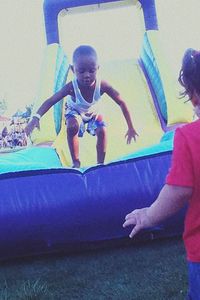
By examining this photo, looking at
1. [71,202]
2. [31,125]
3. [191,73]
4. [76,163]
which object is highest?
[191,73]

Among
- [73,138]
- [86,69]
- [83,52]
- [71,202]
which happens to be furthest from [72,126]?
[71,202]

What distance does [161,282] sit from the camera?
6.71ft

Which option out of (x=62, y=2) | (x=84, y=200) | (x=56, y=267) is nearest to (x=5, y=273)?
(x=56, y=267)

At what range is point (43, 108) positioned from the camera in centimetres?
375

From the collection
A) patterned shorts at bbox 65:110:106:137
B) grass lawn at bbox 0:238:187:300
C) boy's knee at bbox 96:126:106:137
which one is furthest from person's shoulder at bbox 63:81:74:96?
grass lawn at bbox 0:238:187:300

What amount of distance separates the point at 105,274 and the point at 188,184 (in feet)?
4.33

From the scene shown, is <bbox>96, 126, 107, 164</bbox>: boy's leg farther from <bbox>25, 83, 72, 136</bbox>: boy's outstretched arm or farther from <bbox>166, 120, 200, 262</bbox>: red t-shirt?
<bbox>166, 120, 200, 262</bbox>: red t-shirt

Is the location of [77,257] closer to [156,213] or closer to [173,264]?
[173,264]

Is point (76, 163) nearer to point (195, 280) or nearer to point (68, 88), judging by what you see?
point (68, 88)

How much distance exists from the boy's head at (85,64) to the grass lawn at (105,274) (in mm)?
1772

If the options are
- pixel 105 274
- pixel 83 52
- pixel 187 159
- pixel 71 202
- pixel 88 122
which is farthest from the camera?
pixel 88 122

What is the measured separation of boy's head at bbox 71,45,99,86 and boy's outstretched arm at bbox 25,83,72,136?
0.14 metres

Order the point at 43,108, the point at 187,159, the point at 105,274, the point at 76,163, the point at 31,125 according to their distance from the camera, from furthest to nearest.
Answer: the point at 76,163 < the point at 43,108 < the point at 31,125 < the point at 105,274 < the point at 187,159

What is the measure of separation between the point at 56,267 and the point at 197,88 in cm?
161
